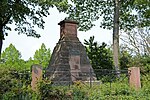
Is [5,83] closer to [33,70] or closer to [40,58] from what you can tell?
[33,70]

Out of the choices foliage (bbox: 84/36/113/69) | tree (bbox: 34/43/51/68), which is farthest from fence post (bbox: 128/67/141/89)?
tree (bbox: 34/43/51/68)

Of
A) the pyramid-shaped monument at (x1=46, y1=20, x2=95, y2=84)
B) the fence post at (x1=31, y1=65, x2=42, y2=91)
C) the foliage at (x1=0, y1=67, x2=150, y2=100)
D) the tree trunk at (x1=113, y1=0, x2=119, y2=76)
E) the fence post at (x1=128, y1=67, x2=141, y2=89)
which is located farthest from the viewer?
the tree trunk at (x1=113, y1=0, x2=119, y2=76)

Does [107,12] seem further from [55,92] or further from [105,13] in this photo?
[55,92]

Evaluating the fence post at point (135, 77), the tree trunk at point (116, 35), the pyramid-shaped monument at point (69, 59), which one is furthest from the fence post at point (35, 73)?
the tree trunk at point (116, 35)

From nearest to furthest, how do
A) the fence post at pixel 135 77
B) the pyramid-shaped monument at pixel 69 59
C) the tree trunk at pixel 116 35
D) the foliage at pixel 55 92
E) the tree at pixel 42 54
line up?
the foliage at pixel 55 92, the fence post at pixel 135 77, the pyramid-shaped monument at pixel 69 59, the tree trunk at pixel 116 35, the tree at pixel 42 54

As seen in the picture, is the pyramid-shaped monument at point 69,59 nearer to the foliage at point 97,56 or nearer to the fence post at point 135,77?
the fence post at point 135,77

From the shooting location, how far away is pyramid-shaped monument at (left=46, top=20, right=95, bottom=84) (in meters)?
13.9

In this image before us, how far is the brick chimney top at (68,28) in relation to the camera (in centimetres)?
1536

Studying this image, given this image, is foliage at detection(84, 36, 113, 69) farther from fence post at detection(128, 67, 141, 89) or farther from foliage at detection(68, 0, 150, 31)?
fence post at detection(128, 67, 141, 89)

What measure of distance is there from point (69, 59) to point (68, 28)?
2023mm

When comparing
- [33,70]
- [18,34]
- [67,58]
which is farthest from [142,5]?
[33,70]

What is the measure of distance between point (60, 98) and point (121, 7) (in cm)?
1316

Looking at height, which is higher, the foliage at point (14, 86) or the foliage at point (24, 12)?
the foliage at point (24, 12)

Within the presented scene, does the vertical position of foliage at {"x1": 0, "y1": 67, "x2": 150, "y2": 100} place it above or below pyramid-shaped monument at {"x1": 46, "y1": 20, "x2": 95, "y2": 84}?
below
